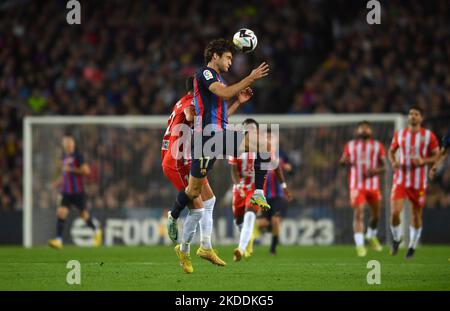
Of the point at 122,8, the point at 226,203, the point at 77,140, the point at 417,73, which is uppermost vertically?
the point at 122,8

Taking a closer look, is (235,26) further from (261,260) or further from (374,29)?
(261,260)

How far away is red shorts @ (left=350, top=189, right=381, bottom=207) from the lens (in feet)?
56.3

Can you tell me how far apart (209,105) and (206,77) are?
0.33m

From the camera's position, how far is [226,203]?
69.0ft

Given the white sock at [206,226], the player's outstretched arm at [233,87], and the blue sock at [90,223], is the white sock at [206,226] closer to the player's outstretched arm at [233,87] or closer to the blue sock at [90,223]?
the player's outstretched arm at [233,87]

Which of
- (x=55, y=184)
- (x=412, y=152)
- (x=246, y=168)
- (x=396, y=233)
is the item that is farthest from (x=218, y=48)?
(x=55, y=184)

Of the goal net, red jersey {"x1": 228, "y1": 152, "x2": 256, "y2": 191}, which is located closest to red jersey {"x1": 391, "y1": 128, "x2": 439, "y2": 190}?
red jersey {"x1": 228, "y1": 152, "x2": 256, "y2": 191}

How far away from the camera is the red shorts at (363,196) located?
1717cm

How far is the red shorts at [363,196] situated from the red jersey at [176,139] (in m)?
6.12

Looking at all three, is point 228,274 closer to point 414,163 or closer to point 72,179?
point 414,163

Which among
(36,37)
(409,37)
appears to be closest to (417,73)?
(409,37)

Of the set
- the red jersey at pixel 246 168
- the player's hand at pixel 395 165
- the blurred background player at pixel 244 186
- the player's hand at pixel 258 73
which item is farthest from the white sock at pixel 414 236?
the player's hand at pixel 258 73

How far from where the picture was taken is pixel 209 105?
425 inches
